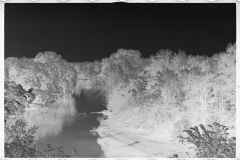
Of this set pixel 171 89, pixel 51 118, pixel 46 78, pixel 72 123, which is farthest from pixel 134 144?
pixel 46 78

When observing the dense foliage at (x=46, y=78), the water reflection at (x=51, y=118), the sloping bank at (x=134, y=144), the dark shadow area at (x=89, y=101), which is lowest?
the sloping bank at (x=134, y=144)

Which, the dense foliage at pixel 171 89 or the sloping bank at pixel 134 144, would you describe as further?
the dense foliage at pixel 171 89

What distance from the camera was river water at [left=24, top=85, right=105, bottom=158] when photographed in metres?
9.08

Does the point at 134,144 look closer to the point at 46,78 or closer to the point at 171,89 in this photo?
the point at 171,89

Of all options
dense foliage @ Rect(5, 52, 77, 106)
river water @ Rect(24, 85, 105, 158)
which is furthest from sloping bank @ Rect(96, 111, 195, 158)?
dense foliage @ Rect(5, 52, 77, 106)

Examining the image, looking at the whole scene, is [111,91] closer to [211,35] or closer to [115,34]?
[115,34]

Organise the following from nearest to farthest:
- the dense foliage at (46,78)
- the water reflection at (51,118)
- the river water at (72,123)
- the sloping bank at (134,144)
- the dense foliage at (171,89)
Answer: the sloping bank at (134,144) → the river water at (72,123) → the dense foliage at (171,89) → the water reflection at (51,118) → the dense foliage at (46,78)

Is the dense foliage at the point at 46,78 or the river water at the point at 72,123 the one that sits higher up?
the dense foliage at the point at 46,78

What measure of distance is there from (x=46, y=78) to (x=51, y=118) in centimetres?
467

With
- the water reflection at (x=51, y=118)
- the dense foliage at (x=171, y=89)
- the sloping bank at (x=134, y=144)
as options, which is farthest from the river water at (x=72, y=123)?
the dense foliage at (x=171, y=89)

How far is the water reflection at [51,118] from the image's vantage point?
10.5m

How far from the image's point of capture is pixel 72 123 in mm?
11547

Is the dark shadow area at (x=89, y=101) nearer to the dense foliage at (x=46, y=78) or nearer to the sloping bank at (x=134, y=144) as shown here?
the dense foliage at (x=46, y=78)

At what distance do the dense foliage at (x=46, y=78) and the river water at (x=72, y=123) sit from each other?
90 cm
